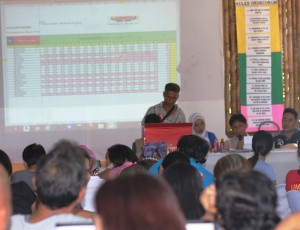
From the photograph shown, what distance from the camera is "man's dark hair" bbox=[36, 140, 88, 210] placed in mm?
2227

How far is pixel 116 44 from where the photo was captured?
28.4 ft

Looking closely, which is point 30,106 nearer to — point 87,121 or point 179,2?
point 87,121

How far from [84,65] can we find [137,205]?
733 cm

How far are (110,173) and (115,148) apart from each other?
225 millimetres

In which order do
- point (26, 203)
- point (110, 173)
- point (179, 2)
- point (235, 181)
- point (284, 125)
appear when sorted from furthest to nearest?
1. point (179, 2)
2. point (284, 125)
3. point (110, 173)
4. point (26, 203)
5. point (235, 181)

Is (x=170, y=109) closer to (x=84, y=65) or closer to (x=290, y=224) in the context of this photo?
(x=84, y=65)

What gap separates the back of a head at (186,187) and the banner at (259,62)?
5615 mm

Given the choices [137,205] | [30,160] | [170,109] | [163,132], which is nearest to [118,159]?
[30,160]

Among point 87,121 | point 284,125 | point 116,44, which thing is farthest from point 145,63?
point 284,125

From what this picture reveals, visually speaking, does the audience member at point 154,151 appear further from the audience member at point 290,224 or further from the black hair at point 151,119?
the audience member at point 290,224

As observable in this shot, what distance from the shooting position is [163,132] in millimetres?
6113

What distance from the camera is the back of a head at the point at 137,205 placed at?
1.50 meters

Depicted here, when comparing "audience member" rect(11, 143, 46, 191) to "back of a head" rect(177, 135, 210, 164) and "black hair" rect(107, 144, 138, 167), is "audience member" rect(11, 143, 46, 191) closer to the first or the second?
"black hair" rect(107, 144, 138, 167)

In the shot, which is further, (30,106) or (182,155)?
(30,106)
